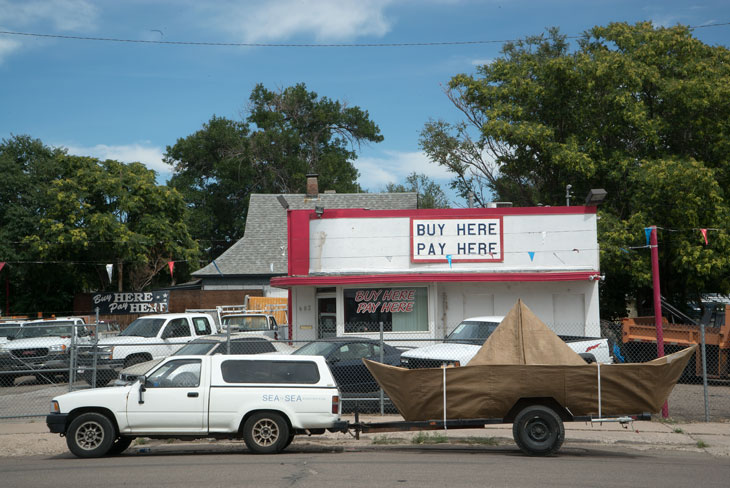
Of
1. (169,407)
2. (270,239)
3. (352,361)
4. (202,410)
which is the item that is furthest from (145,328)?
(270,239)

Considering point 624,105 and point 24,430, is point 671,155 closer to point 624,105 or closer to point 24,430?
point 624,105

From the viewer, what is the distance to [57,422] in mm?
10391

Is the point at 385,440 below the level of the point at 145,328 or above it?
below

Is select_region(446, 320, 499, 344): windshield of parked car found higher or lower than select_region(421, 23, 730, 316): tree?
lower

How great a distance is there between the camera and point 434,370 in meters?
10.2

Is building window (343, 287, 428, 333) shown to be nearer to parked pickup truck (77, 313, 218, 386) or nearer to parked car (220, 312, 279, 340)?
parked car (220, 312, 279, 340)

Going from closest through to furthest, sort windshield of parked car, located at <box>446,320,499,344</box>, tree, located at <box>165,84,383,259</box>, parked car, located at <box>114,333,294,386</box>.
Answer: parked car, located at <box>114,333,294,386</box> → windshield of parked car, located at <box>446,320,499,344</box> → tree, located at <box>165,84,383,259</box>

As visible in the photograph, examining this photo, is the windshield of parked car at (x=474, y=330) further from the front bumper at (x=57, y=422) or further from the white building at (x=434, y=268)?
the front bumper at (x=57, y=422)

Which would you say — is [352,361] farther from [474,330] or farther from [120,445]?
[120,445]

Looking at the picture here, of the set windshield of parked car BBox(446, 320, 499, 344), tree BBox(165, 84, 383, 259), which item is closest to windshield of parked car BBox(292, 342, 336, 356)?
windshield of parked car BBox(446, 320, 499, 344)

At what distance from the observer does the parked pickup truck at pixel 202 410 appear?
1045cm

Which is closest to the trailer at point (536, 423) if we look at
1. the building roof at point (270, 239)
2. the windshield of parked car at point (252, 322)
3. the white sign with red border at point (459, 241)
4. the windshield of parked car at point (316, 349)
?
the windshield of parked car at point (316, 349)

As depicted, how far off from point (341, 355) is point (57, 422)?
5542 millimetres

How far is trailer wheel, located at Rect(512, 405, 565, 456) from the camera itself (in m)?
10.0
